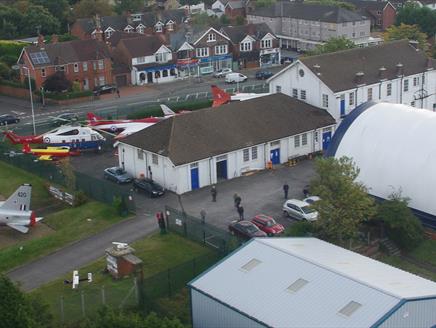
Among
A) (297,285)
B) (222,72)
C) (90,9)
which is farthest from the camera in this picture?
(90,9)

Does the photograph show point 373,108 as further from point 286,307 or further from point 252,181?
→ point 286,307

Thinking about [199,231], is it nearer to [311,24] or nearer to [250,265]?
[250,265]

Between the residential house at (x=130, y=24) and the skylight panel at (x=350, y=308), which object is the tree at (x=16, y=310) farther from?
the residential house at (x=130, y=24)

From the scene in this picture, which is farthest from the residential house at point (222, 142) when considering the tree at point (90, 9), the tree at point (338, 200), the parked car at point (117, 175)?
the tree at point (90, 9)

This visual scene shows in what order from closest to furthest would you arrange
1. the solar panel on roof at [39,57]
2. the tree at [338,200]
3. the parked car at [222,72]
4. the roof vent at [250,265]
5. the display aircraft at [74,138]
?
the roof vent at [250,265], the tree at [338,200], the display aircraft at [74,138], the solar panel on roof at [39,57], the parked car at [222,72]

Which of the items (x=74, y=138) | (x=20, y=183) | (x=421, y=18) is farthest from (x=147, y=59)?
(x=421, y=18)

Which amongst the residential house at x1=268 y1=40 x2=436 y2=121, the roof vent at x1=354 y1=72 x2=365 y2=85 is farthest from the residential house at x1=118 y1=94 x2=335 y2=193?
the roof vent at x1=354 y1=72 x2=365 y2=85
